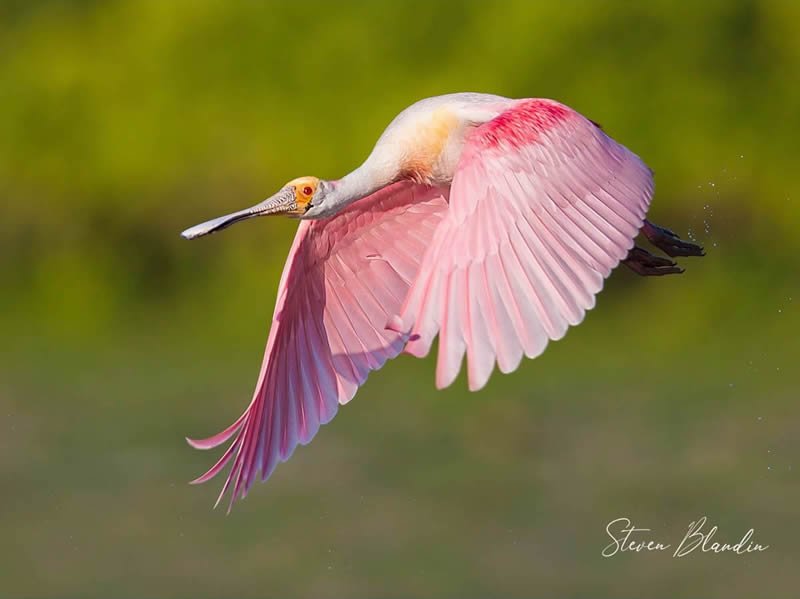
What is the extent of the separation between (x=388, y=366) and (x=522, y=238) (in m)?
4.94

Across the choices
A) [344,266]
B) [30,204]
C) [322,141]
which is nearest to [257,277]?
[322,141]

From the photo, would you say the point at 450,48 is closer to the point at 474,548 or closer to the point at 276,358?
the point at 474,548

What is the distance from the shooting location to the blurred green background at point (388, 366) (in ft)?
25.3

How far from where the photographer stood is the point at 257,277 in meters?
10.1

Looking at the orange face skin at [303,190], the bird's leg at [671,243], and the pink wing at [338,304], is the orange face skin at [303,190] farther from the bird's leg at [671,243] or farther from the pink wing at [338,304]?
the bird's leg at [671,243]

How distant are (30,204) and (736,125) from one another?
3.93 m

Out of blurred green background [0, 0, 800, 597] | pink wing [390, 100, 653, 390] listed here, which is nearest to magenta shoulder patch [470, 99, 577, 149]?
pink wing [390, 100, 653, 390]

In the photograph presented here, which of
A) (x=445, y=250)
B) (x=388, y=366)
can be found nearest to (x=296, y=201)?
(x=445, y=250)

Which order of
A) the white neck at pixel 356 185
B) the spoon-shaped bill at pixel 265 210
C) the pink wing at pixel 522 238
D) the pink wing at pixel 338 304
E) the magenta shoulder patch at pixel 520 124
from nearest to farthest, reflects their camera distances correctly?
1. the pink wing at pixel 522 238
2. the magenta shoulder patch at pixel 520 124
3. the spoon-shaped bill at pixel 265 210
4. the white neck at pixel 356 185
5. the pink wing at pixel 338 304

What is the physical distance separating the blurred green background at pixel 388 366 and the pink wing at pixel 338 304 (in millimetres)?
1962

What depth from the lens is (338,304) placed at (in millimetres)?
5711

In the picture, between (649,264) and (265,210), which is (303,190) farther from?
(649,264)
